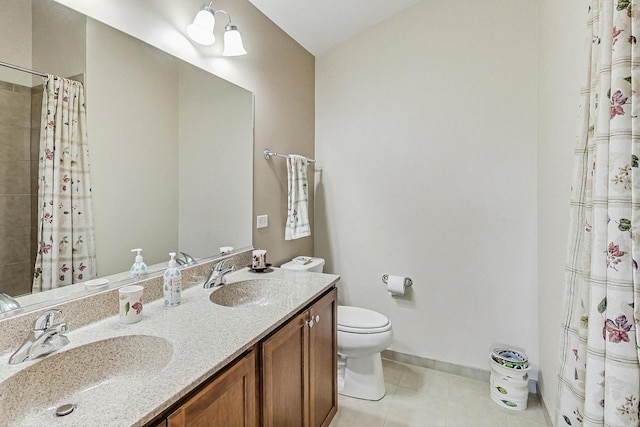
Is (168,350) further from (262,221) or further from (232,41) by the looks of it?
(232,41)

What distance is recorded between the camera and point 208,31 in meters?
1.59

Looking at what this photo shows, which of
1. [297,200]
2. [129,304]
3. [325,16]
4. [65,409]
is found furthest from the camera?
[297,200]

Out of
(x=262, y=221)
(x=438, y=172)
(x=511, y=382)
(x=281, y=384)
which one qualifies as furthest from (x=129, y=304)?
(x=511, y=382)

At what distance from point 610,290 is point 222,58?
6.40 feet

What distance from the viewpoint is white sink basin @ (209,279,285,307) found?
1.62 m

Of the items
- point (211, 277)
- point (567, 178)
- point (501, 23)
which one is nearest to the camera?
point (567, 178)

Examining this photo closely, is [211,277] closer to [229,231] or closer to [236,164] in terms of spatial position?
[229,231]

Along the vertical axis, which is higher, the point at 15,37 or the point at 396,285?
the point at 15,37

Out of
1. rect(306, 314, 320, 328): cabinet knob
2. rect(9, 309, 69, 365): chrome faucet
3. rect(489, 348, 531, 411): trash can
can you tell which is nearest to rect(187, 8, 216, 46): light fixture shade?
rect(9, 309, 69, 365): chrome faucet

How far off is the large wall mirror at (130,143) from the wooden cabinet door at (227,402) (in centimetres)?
69

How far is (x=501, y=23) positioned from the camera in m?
2.16

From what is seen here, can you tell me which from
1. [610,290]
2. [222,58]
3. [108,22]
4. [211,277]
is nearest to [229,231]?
[211,277]

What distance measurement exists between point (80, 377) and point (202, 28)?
1.52m

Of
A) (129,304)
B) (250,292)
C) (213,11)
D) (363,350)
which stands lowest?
(363,350)
